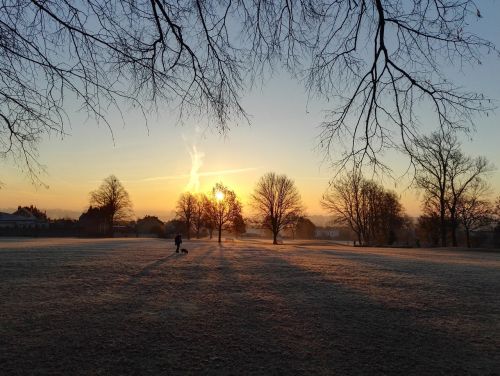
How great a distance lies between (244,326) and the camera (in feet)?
28.5

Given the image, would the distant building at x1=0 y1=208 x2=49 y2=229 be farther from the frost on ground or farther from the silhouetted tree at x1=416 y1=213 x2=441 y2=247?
the frost on ground

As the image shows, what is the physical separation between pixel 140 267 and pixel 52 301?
858cm

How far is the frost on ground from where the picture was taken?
6555 millimetres

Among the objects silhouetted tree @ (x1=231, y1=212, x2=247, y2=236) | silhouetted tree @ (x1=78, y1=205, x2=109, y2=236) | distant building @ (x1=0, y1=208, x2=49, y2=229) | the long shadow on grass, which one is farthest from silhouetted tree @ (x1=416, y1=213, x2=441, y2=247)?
distant building @ (x1=0, y1=208, x2=49, y2=229)

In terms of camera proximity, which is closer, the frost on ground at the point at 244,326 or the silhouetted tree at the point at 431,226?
the frost on ground at the point at 244,326

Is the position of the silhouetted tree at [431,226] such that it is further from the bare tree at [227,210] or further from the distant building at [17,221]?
the distant building at [17,221]

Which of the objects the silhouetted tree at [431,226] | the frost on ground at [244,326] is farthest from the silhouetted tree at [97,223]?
the frost on ground at [244,326]

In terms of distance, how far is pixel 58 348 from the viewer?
281 inches

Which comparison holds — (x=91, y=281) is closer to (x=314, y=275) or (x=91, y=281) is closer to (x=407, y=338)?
(x=314, y=275)

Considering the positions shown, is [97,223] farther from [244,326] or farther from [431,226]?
[244,326]

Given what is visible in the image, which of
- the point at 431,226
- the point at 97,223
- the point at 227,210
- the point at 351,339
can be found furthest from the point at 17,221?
the point at 351,339

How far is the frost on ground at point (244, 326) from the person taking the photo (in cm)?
655

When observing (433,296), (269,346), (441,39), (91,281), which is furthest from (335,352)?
(91,281)

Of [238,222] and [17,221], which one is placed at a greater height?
[17,221]
